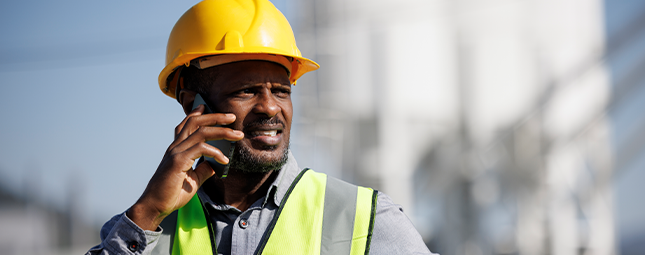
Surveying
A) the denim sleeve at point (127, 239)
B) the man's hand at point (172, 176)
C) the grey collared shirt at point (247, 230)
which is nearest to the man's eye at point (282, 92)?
the grey collared shirt at point (247, 230)

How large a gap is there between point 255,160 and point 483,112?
248 inches

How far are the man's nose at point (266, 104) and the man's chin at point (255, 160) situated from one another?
15cm

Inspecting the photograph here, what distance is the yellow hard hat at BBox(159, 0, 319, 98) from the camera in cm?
221

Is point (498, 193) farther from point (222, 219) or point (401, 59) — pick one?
point (222, 219)

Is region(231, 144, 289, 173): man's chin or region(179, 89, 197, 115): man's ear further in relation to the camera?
region(179, 89, 197, 115): man's ear

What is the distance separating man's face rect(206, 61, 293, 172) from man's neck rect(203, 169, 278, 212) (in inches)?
2.8

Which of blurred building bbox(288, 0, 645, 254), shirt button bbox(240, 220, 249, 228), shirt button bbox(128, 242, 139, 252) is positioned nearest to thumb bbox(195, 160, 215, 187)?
shirt button bbox(240, 220, 249, 228)

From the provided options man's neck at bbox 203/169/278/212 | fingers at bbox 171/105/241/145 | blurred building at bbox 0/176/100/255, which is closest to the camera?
fingers at bbox 171/105/241/145

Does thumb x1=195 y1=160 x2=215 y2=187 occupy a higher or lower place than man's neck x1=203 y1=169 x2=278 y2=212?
higher

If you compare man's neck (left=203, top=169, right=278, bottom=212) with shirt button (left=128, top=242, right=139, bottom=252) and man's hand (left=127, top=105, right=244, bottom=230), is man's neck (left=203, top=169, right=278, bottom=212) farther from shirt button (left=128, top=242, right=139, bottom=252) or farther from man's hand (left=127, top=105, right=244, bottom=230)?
shirt button (left=128, top=242, right=139, bottom=252)

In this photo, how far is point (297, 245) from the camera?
1.83 m

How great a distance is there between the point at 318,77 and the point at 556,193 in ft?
13.2

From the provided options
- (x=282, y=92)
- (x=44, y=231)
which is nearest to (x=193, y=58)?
(x=282, y=92)

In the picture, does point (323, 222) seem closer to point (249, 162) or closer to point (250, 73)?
point (249, 162)
